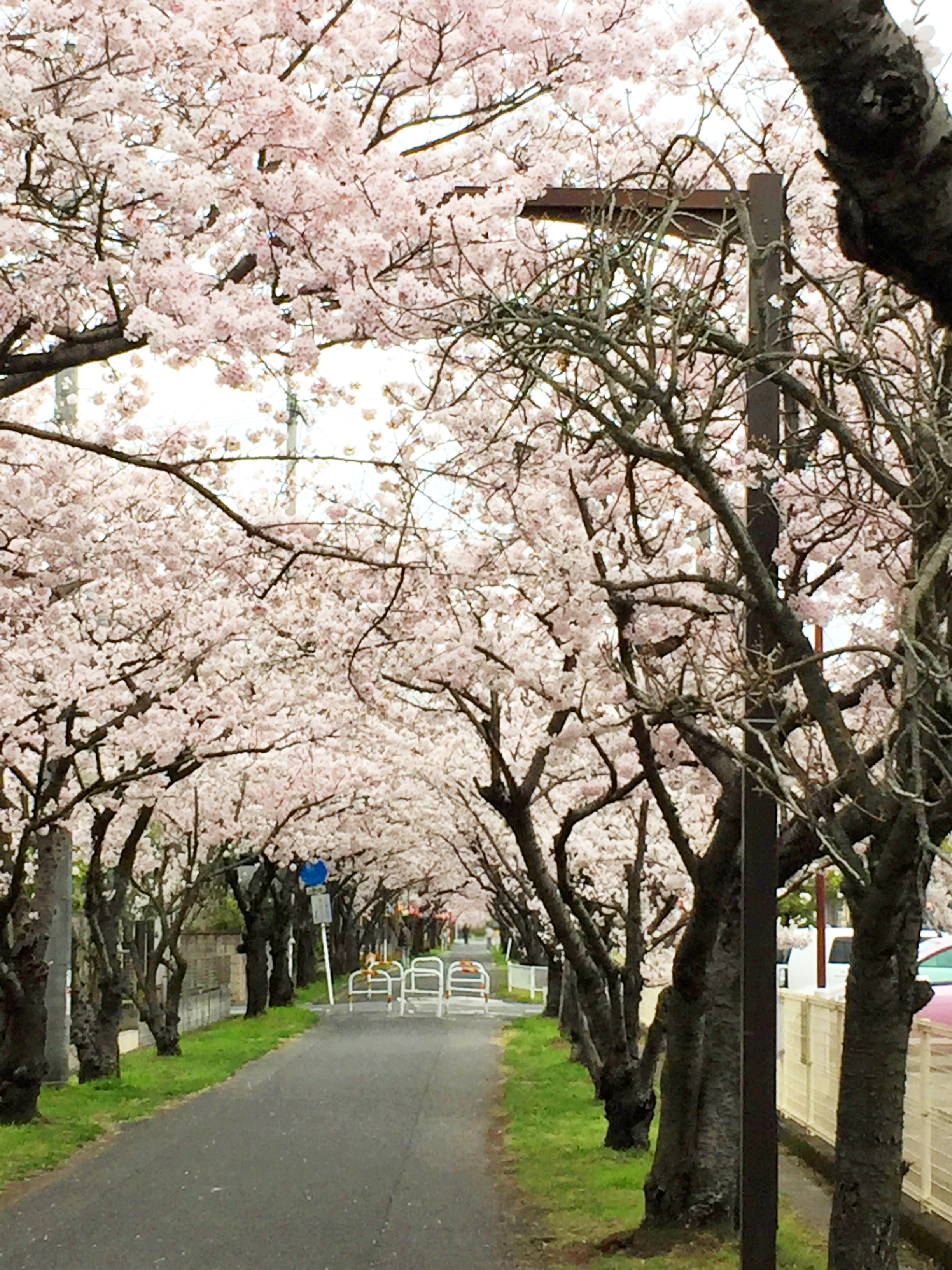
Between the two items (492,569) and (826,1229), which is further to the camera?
(492,569)

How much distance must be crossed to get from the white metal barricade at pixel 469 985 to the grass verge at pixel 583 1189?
17819mm

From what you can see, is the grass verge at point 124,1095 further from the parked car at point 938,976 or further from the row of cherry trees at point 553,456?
the parked car at point 938,976

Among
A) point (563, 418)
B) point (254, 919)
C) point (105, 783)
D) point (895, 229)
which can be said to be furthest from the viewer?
point (254, 919)

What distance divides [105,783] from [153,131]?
9.05m

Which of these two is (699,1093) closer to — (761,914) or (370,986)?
(761,914)

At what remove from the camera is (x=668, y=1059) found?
32.6ft

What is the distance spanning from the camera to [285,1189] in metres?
12.5

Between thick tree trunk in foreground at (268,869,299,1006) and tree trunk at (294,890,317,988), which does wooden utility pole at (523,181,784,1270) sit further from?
tree trunk at (294,890,317,988)

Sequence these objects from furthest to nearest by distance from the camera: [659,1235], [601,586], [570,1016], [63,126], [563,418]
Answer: [570,1016]
[659,1235]
[601,586]
[63,126]
[563,418]

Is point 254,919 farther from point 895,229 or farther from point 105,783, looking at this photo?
point 895,229

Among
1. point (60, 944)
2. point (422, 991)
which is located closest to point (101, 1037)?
point (60, 944)

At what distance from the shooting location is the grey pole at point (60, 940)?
1697 cm

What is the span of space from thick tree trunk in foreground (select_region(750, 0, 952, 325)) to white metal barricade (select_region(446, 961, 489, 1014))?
36382mm

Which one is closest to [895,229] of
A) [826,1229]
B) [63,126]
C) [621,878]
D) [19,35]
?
[63,126]
